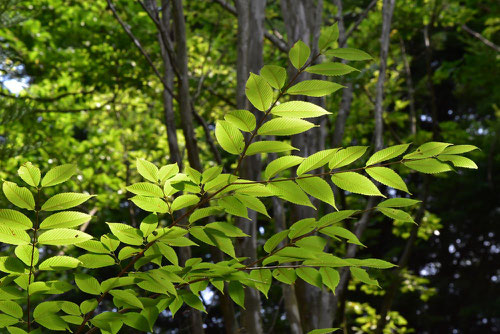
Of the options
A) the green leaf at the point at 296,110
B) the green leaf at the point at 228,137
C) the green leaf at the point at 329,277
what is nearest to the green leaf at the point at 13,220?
the green leaf at the point at 228,137

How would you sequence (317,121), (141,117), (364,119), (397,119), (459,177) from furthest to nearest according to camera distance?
(459,177)
(141,117)
(364,119)
(397,119)
(317,121)

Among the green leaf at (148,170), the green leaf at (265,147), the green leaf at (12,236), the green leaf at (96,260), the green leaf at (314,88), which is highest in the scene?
the green leaf at (314,88)

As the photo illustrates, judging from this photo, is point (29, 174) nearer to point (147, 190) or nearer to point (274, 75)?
point (147, 190)

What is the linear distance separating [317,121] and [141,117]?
16.4ft

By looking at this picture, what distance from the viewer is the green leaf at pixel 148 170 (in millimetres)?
1088

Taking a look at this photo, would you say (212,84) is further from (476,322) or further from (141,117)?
(476,322)

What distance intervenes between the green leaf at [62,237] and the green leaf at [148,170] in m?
0.18

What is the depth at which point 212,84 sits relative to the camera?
596cm

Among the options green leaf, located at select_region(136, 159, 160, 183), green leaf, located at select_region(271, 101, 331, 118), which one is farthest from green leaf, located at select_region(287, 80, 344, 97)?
green leaf, located at select_region(136, 159, 160, 183)

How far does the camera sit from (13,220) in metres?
0.98

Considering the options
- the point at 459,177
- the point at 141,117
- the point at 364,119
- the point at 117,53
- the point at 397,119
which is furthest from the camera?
the point at 459,177

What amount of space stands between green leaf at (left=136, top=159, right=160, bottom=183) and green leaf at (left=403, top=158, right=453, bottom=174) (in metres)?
0.56

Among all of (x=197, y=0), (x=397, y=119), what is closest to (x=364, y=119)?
(x=397, y=119)

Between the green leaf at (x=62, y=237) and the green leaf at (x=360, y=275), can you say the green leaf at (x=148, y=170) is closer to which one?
the green leaf at (x=62, y=237)
